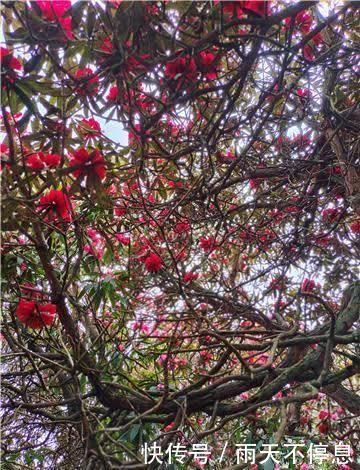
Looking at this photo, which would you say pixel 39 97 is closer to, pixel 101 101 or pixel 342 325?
pixel 101 101

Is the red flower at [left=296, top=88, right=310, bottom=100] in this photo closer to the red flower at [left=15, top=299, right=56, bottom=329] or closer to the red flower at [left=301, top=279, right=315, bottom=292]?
the red flower at [left=301, top=279, right=315, bottom=292]

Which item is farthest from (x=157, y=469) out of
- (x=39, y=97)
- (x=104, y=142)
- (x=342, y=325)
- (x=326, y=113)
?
(x=326, y=113)

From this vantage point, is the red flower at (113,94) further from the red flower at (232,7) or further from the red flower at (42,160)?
the red flower at (232,7)

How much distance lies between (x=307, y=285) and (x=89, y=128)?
4.32 feet

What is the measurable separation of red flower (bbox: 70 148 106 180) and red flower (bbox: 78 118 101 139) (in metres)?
0.26

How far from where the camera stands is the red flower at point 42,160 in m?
0.98

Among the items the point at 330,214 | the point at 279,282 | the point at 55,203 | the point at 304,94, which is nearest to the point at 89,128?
the point at 55,203

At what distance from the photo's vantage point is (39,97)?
41.3 inches

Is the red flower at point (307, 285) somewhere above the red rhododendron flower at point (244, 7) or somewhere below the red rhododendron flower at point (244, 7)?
above

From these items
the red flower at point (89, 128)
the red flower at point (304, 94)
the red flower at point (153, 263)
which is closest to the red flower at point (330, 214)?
the red flower at point (304, 94)

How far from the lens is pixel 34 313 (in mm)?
1089

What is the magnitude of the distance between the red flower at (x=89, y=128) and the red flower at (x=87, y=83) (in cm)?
20

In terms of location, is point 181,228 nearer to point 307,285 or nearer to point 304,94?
point 307,285

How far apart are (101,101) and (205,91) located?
10.6 inches
